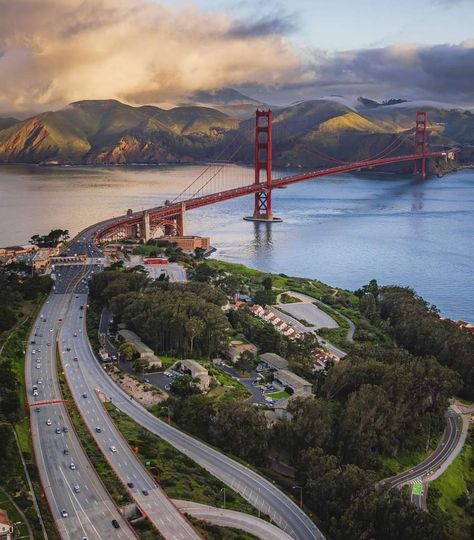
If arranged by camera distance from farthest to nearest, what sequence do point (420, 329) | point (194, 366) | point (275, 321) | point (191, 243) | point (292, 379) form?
point (191, 243) < point (275, 321) < point (420, 329) < point (194, 366) < point (292, 379)

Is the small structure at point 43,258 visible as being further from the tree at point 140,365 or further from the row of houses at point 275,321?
the tree at point 140,365

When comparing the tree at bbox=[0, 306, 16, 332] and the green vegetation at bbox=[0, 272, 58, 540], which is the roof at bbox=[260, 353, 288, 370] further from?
the tree at bbox=[0, 306, 16, 332]

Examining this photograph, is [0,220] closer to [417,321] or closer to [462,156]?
[417,321]

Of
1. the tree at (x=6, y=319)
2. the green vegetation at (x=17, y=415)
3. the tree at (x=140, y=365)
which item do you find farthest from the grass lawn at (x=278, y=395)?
the tree at (x=6, y=319)

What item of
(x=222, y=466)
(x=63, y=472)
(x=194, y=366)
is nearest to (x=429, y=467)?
(x=222, y=466)

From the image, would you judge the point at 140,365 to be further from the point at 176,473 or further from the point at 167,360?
the point at 176,473

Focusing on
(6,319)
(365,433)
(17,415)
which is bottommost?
(365,433)
